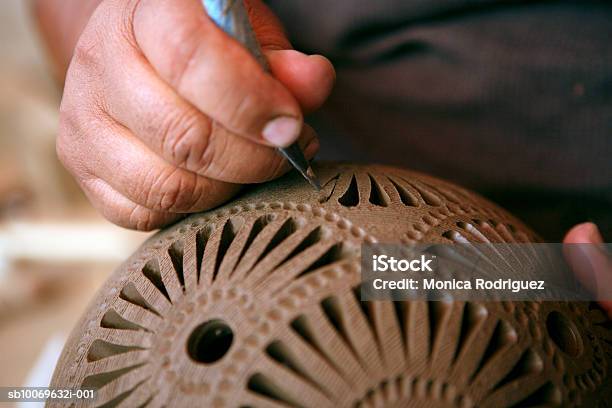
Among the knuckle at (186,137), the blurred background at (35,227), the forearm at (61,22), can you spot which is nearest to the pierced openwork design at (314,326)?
the knuckle at (186,137)

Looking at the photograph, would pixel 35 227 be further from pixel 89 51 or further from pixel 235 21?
pixel 235 21

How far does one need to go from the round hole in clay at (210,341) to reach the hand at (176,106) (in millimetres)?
181

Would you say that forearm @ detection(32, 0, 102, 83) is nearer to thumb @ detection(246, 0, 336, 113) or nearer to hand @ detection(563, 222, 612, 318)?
thumb @ detection(246, 0, 336, 113)

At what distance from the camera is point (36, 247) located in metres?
2.25

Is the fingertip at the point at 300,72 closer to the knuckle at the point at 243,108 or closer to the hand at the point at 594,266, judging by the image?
the knuckle at the point at 243,108

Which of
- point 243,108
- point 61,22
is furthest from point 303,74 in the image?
point 61,22

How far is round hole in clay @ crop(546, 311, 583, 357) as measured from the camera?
654 mm

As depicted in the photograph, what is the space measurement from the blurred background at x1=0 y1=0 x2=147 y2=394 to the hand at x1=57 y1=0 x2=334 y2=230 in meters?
1.33

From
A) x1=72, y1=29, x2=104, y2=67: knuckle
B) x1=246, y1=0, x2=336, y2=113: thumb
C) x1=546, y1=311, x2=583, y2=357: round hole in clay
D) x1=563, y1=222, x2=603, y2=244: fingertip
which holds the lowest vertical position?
x1=546, y1=311, x2=583, y2=357: round hole in clay

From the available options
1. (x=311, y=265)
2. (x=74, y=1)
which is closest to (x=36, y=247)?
(x=74, y=1)

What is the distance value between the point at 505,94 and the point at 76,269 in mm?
1796

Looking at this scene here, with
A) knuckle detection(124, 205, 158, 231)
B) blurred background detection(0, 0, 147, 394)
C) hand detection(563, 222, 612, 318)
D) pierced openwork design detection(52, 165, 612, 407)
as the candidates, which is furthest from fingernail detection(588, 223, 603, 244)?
blurred background detection(0, 0, 147, 394)

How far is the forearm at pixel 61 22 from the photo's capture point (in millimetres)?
1221

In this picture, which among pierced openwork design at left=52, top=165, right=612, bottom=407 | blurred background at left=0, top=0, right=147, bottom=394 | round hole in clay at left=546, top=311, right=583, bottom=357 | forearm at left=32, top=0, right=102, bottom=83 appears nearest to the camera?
pierced openwork design at left=52, top=165, right=612, bottom=407
